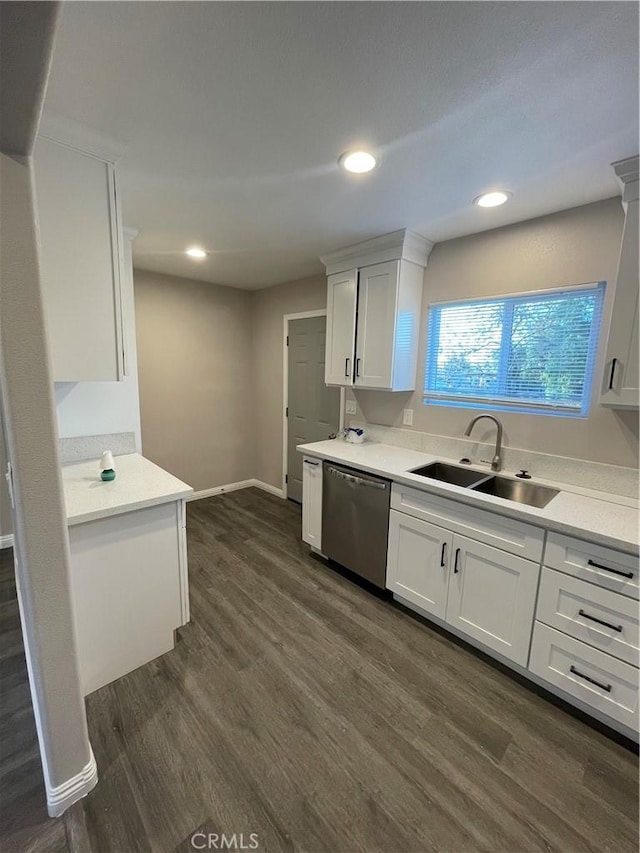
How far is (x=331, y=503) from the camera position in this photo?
2.64m

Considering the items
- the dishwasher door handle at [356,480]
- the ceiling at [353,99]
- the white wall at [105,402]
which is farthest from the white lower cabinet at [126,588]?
the ceiling at [353,99]

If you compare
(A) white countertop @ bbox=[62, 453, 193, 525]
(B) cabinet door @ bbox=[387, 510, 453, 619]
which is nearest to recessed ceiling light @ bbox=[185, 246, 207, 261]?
(A) white countertop @ bbox=[62, 453, 193, 525]

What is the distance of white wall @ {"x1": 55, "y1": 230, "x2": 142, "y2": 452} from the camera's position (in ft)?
7.31

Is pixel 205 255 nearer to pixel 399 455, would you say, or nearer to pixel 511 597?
pixel 399 455

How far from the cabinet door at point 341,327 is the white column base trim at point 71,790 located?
250cm

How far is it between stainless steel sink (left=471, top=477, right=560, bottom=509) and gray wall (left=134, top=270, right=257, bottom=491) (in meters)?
2.98

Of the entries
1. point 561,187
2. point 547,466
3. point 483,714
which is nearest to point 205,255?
point 561,187

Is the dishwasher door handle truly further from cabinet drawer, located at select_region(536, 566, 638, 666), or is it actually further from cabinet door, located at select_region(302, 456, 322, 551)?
cabinet drawer, located at select_region(536, 566, 638, 666)

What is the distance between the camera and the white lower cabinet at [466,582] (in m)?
1.75

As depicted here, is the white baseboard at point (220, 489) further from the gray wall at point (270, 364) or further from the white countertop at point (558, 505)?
the white countertop at point (558, 505)

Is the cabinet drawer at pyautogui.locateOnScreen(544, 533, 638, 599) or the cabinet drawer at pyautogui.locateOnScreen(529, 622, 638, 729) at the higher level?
the cabinet drawer at pyautogui.locateOnScreen(544, 533, 638, 599)

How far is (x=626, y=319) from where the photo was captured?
5.29ft
